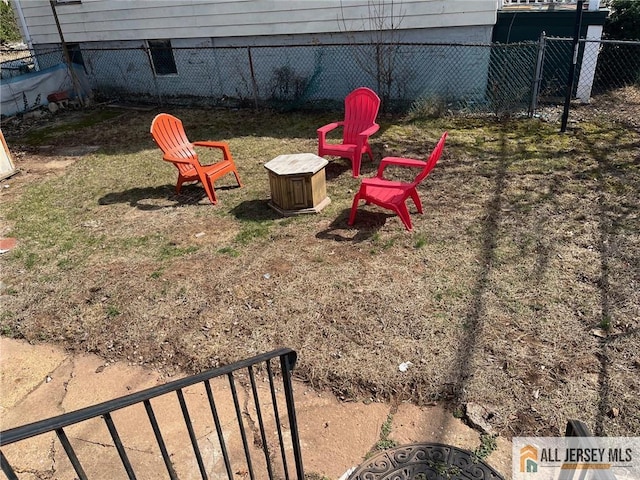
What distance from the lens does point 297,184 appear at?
4918 millimetres

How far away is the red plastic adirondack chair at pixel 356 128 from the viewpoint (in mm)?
5812

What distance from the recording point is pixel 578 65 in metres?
7.62

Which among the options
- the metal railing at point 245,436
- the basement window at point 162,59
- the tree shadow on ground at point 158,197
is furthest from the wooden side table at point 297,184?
the basement window at point 162,59

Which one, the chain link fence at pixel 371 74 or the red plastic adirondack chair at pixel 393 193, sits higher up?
the chain link fence at pixel 371 74

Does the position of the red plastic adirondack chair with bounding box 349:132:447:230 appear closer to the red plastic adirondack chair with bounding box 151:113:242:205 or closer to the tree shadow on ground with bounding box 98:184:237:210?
the red plastic adirondack chair with bounding box 151:113:242:205

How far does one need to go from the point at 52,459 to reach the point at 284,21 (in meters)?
8.34

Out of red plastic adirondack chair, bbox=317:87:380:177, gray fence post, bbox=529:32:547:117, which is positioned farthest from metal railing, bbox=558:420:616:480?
gray fence post, bbox=529:32:547:117

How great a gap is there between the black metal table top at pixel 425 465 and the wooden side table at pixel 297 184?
3.04 meters

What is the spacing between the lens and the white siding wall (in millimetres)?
7785

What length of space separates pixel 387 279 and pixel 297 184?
163 centimetres

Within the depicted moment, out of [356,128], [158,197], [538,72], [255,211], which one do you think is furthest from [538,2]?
[158,197]

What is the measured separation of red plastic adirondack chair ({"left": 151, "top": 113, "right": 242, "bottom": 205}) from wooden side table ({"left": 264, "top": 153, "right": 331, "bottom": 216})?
2.58 feet

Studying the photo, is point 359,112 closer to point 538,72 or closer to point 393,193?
point 393,193

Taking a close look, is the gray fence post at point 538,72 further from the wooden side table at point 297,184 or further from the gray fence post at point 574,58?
the wooden side table at point 297,184
